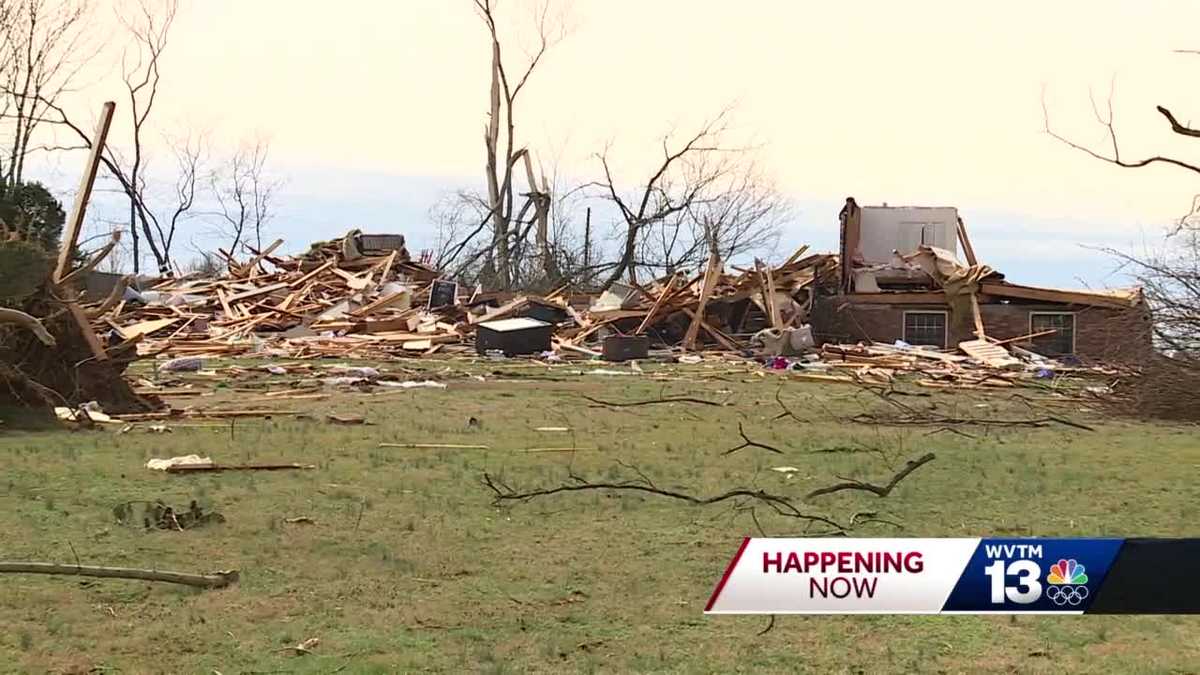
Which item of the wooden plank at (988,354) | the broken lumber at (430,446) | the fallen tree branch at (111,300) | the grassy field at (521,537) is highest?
the fallen tree branch at (111,300)

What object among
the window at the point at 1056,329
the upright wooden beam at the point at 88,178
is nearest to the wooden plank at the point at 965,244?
the window at the point at 1056,329

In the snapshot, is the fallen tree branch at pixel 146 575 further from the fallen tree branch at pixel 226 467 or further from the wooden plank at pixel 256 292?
the wooden plank at pixel 256 292

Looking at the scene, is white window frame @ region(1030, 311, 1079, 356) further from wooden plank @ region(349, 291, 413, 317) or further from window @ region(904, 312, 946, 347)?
wooden plank @ region(349, 291, 413, 317)

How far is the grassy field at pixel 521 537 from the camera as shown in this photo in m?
4.52

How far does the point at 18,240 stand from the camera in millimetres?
11000

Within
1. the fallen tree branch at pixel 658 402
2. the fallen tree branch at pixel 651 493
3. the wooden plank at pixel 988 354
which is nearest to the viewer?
the fallen tree branch at pixel 651 493

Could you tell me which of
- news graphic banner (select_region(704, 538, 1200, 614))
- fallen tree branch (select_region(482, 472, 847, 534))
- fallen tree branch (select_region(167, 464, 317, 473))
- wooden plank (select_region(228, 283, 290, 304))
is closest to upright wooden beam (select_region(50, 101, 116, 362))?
fallen tree branch (select_region(167, 464, 317, 473))

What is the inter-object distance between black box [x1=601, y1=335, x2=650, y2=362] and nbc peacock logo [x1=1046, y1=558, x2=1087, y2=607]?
21146 mm

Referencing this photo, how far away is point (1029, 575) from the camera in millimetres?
3385

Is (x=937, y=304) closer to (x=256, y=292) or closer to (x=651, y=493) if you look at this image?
(x=256, y=292)

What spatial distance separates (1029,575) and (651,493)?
15.6 ft

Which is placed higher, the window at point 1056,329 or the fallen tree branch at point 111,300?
the fallen tree branch at point 111,300

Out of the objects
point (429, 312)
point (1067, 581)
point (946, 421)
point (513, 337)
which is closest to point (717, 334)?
point (513, 337)

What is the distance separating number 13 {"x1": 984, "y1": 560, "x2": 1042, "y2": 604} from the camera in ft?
11.1
